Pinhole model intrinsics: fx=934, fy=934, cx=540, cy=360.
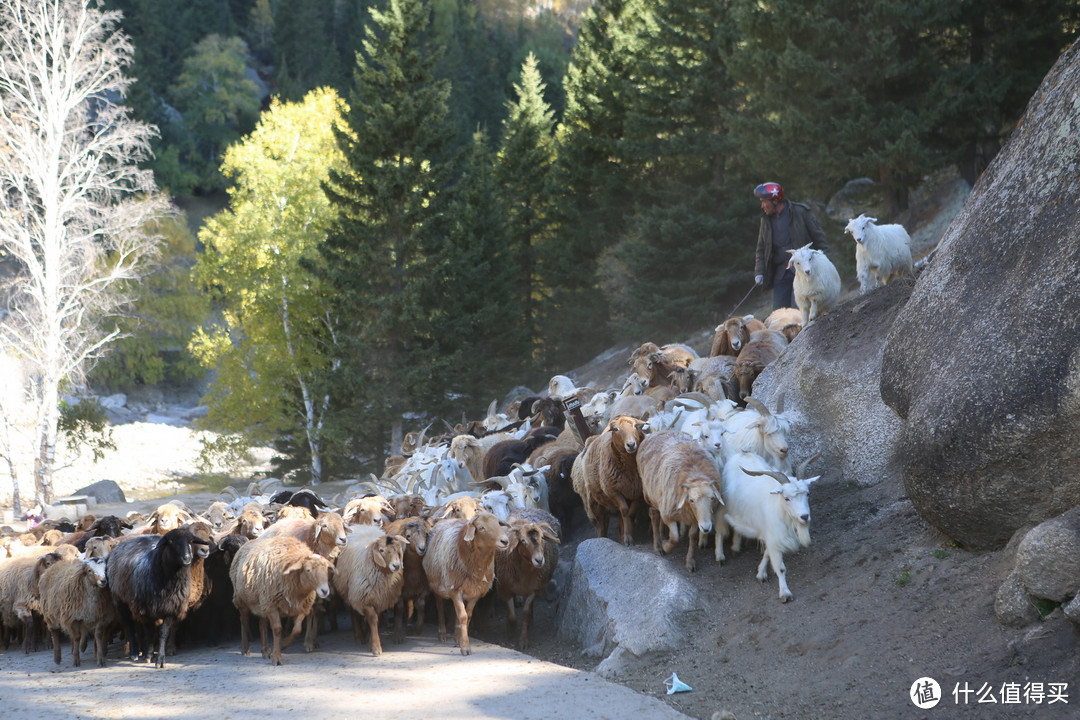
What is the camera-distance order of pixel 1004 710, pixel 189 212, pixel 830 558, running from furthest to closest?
pixel 189 212 < pixel 830 558 < pixel 1004 710

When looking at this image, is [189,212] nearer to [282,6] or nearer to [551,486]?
[282,6]

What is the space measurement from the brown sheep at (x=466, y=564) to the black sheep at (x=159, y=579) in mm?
2283

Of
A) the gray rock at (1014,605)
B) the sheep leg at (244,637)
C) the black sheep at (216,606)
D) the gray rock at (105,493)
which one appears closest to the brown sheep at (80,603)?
the black sheep at (216,606)

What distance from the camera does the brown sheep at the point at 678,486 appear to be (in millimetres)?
8461

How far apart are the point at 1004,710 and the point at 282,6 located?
3104 inches

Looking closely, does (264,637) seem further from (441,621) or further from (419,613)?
(441,621)

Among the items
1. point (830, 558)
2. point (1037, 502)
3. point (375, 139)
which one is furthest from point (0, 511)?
point (1037, 502)

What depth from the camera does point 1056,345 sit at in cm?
649

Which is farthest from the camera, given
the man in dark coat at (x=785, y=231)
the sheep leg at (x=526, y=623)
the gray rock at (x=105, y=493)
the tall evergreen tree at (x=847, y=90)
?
the gray rock at (x=105, y=493)

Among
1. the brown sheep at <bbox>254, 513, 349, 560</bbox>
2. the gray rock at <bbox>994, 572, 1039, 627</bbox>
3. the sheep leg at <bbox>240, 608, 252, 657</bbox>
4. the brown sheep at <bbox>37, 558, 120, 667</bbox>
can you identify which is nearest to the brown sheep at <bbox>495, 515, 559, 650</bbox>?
the brown sheep at <bbox>254, 513, 349, 560</bbox>

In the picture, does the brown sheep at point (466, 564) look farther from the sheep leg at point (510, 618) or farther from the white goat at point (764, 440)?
the white goat at point (764, 440)

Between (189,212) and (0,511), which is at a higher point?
(189,212)

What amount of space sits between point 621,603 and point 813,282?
5386 millimetres

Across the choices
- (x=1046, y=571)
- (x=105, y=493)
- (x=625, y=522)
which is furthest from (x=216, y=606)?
(x=105, y=493)
